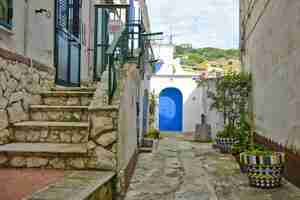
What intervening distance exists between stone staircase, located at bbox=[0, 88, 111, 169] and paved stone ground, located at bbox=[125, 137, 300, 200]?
2.48 ft

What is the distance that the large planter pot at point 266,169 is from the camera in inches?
168

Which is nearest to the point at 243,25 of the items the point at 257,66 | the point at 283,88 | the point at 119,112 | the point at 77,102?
the point at 257,66

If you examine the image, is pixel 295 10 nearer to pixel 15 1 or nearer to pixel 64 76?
pixel 15 1

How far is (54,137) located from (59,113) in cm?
56

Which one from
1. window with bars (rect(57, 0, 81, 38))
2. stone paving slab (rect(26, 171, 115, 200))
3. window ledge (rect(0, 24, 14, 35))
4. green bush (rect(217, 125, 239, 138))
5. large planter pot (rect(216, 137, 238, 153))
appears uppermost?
window with bars (rect(57, 0, 81, 38))

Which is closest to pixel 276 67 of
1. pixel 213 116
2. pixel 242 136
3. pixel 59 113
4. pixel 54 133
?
pixel 242 136

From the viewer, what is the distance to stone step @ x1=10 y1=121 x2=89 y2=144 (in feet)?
13.4

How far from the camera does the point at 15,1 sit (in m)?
4.46

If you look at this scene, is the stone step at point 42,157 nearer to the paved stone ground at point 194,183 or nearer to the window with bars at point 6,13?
the paved stone ground at point 194,183

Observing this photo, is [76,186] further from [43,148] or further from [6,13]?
[6,13]

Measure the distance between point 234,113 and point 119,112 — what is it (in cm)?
586

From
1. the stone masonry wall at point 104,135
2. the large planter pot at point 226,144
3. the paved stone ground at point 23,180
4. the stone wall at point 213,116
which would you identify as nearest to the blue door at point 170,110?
the stone wall at point 213,116

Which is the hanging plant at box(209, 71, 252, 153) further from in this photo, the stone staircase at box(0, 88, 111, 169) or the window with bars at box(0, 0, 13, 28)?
the window with bars at box(0, 0, 13, 28)

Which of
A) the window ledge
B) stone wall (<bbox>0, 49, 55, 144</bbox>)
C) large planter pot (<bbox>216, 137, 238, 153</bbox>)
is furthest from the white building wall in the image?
the window ledge
